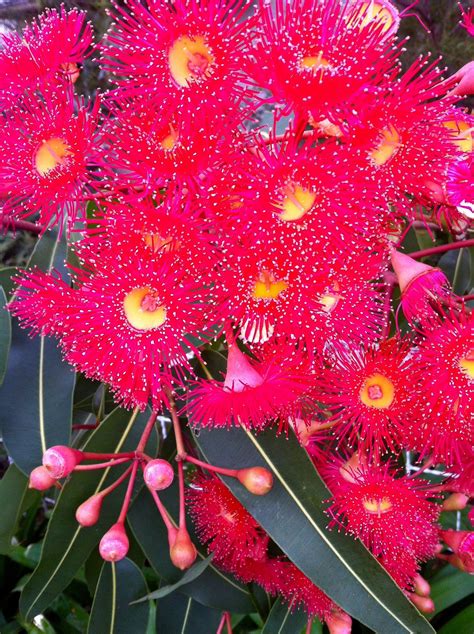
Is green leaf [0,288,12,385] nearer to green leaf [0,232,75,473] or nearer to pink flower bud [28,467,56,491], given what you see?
green leaf [0,232,75,473]

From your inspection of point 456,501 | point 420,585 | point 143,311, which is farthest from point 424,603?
point 143,311

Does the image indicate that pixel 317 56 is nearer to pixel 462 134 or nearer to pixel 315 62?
pixel 315 62

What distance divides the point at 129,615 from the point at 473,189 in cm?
77

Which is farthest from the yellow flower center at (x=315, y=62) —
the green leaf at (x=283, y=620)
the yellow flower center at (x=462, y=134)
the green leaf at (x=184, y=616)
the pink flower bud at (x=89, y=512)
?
the green leaf at (x=184, y=616)

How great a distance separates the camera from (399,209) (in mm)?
550

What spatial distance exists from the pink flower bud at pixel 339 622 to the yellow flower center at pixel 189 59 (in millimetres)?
670

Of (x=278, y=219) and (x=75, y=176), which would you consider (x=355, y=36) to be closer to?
(x=278, y=219)

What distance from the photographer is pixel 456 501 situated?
71 cm

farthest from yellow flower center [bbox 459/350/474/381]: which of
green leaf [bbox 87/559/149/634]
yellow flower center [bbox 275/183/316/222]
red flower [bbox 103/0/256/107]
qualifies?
green leaf [bbox 87/559/149/634]

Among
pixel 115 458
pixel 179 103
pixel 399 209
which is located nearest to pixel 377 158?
A: pixel 399 209

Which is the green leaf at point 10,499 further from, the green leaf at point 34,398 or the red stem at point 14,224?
the red stem at point 14,224

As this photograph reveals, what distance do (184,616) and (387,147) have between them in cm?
81

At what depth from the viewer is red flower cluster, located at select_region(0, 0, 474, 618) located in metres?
0.50

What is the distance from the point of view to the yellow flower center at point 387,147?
1.70 ft
